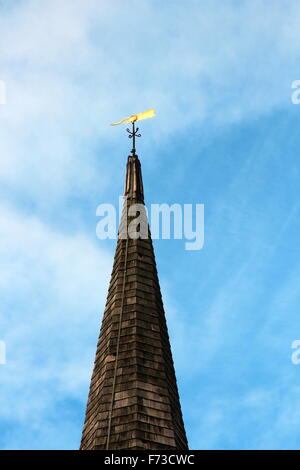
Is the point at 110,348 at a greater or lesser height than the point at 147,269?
lesser

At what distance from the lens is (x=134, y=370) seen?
39.5 meters

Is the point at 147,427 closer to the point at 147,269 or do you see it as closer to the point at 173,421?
the point at 173,421

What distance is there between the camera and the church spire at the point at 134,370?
124 feet

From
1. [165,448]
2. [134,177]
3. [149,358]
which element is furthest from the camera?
[134,177]

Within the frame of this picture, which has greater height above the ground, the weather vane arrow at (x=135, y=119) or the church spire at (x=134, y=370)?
the weather vane arrow at (x=135, y=119)

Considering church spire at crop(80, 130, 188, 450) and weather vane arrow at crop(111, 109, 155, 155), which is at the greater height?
weather vane arrow at crop(111, 109, 155, 155)

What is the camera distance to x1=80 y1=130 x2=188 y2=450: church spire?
3788cm

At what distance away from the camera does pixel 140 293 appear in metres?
42.7

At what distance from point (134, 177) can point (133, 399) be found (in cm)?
1143

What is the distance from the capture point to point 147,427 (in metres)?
37.9
